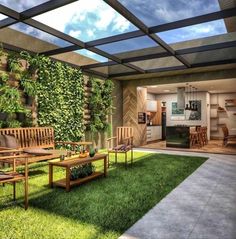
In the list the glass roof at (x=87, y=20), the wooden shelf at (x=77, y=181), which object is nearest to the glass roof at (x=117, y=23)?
the glass roof at (x=87, y=20)

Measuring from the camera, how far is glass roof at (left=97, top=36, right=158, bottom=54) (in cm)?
545

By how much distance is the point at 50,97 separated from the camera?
6395 mm

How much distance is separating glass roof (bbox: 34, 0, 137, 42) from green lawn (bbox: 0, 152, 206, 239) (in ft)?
9.72

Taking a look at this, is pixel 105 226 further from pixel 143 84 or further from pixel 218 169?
pixel 143 84

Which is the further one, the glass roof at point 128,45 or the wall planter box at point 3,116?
the glass roof at point 128,45

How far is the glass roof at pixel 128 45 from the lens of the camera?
5449 millimetres

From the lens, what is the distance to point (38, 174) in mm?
4793

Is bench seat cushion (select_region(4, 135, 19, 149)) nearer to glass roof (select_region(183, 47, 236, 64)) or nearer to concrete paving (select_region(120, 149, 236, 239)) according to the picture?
concrete paving (select_region(120, 149, 236, 239))

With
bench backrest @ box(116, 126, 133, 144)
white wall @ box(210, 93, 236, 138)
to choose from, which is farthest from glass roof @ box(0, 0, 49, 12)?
white wall @ box(210, 93, 236, 138)

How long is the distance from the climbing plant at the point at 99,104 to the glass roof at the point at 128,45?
83.1 inches

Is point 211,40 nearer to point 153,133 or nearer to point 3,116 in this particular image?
point 3,116

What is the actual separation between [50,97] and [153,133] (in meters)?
6.67

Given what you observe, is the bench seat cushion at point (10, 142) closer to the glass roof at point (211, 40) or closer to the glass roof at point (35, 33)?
the glass roof at point (35, 33)

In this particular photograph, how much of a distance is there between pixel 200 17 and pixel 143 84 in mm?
5654
